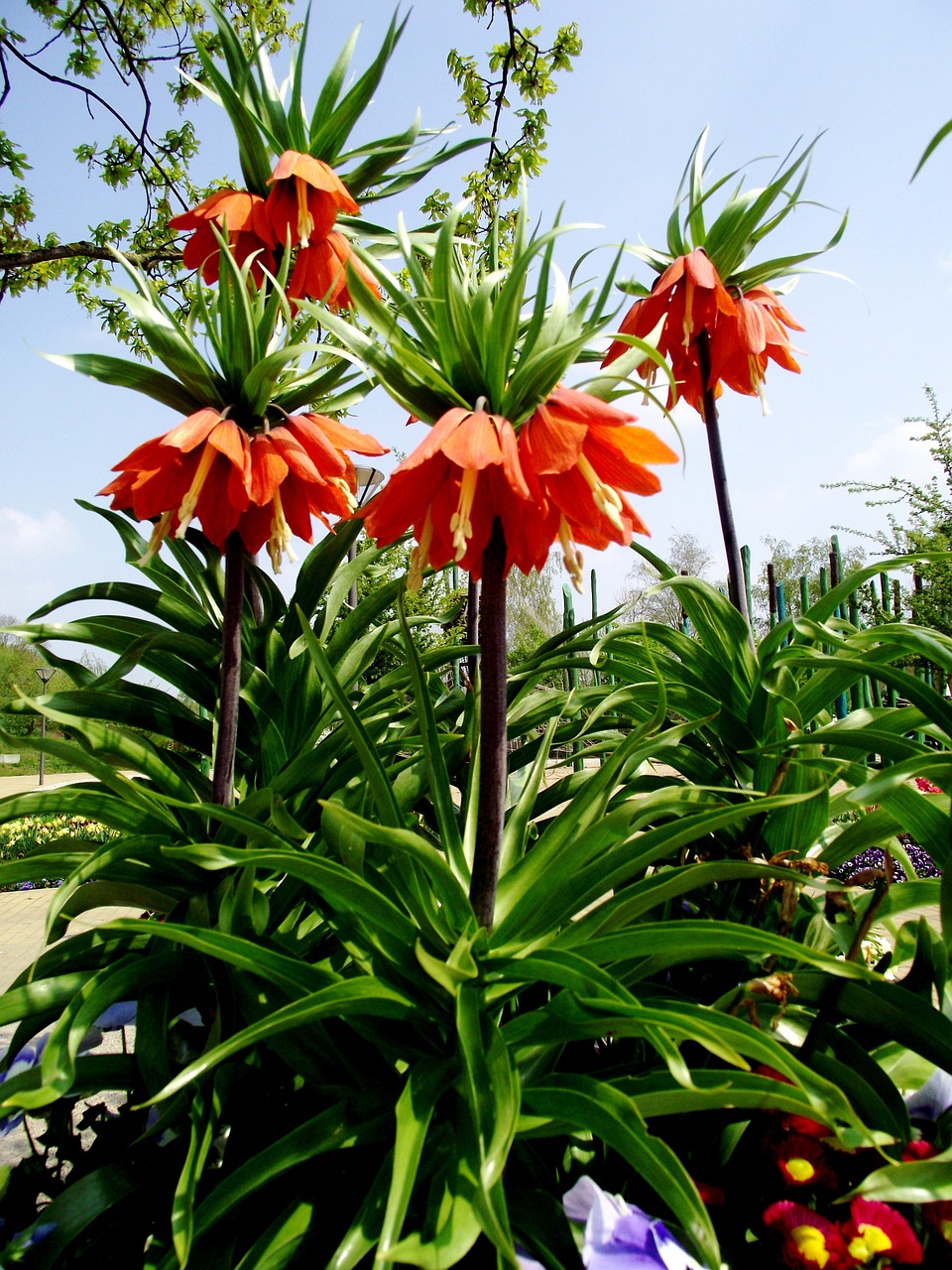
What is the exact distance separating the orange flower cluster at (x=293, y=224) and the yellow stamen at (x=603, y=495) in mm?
872

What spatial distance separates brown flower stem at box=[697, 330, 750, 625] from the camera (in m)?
1.69

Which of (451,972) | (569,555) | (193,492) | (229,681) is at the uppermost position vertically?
(193,492)

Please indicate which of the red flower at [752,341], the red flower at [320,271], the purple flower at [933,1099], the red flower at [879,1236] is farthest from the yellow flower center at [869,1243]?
the red flower at [320,271]

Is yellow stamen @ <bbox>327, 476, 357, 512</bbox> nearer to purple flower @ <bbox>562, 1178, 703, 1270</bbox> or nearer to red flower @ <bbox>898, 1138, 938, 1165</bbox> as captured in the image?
purple flower @ <bbox>562, 1178, 703, 1270</bbox>

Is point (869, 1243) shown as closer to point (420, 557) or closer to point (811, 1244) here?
point (811, 1244)

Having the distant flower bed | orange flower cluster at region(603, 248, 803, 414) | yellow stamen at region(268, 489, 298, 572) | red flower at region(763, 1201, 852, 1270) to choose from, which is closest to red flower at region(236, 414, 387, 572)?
yellow stamen at region(268, 489, 298, 572)

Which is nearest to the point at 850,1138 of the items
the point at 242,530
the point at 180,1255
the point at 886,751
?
A: the point at 886,751

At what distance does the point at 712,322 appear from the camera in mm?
1658

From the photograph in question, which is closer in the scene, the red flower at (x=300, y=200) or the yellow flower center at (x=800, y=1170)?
the yellow flower center at (x=800, y=1170)

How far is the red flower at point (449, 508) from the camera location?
98 centimetres

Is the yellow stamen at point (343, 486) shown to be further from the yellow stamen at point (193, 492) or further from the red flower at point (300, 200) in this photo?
the red flower at point (300, 200)

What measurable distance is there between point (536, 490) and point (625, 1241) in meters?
0.77

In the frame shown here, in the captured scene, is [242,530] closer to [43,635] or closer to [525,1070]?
[43,635]

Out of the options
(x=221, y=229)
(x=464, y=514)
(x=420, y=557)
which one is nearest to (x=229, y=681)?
(x=420, y=557)
